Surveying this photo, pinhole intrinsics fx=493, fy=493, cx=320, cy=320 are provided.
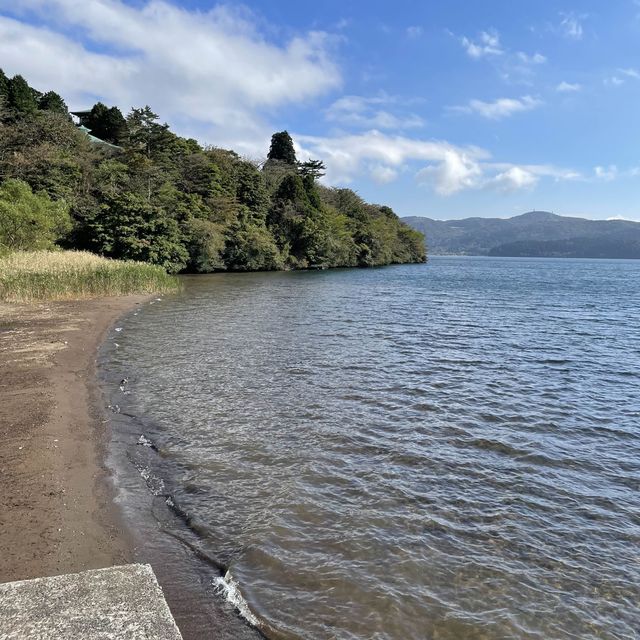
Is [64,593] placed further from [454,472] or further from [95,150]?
[95,150]

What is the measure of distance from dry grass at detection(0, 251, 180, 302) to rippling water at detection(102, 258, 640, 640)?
9.85 meters

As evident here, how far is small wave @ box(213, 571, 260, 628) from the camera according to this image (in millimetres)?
4527

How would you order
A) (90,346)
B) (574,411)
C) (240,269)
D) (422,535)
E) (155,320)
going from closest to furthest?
(422,535), (574,411), (90,346), (155,320), (240,269)

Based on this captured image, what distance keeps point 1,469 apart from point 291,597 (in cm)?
474

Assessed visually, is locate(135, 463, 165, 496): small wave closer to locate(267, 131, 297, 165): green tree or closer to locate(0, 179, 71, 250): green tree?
locate(0, 179, 71, 250): green tree

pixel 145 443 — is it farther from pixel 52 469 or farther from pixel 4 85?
pixel 4 85

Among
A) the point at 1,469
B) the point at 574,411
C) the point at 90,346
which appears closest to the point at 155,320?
the point at 90,346

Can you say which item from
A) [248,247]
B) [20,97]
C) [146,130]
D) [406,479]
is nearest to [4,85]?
[20,97]

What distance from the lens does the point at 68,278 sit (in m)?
26.3

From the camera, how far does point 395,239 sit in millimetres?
Result: 103500

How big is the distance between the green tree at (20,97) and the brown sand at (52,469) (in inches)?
2001

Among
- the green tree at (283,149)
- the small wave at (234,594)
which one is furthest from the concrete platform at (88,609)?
the green tree at (283,149)

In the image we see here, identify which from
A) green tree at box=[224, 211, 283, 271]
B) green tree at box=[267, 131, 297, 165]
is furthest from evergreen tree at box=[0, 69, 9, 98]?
green tree at box=[267, 131, 297, 165]

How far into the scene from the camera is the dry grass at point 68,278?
77.7ft
